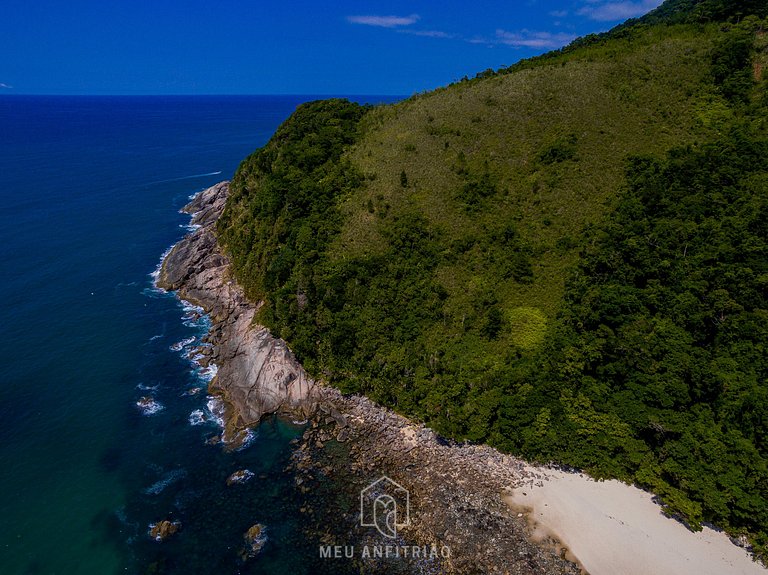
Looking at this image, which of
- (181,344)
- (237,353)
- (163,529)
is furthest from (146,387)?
(163,529)

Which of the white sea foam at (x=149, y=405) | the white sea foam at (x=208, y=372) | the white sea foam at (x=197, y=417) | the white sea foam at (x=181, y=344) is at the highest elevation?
the white sea foam at (x=181, y=344)

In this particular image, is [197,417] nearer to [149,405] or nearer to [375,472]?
[149,405]

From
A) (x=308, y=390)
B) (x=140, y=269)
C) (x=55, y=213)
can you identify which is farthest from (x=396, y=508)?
(x=55, y=213)

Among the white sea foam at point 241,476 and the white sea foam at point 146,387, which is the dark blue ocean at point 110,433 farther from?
the white sea foam at point 241,476

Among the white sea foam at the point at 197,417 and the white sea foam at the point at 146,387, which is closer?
the white sea foam at the point at 197,417

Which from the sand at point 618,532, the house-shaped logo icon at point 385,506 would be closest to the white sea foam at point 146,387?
the house-shaped logo icon at point 385,506

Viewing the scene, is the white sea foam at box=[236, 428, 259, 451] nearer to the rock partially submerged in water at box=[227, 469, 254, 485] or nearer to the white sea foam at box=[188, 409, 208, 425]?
the rock partially submerged in water at box=[227, 469, 254, 485]

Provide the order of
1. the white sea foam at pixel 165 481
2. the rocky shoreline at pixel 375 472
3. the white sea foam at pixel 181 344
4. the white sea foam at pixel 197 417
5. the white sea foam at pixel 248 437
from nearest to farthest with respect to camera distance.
Answer: the rocky shoreline at pixel 375 472
the white sea foam at pixel 165 481
the white sea foam at pixel 248 437
the white sea foam at pixel 197 417
the white sea foam at pixel 181 344
